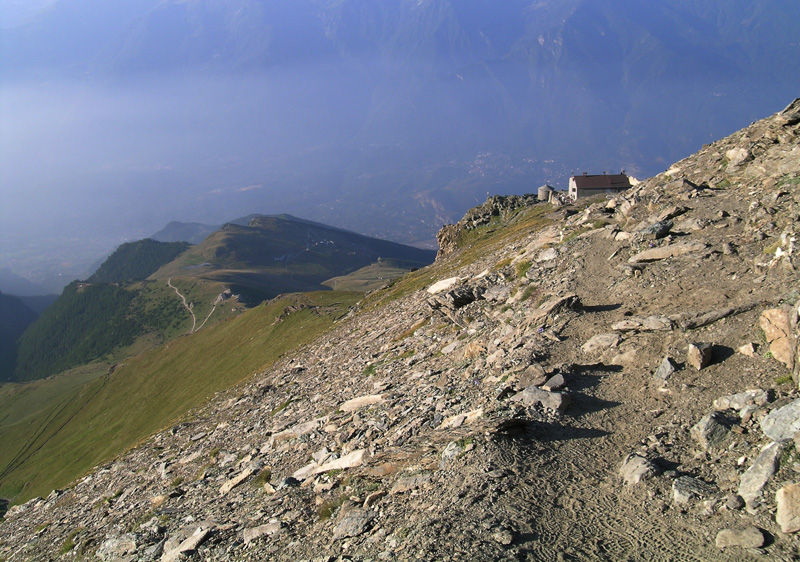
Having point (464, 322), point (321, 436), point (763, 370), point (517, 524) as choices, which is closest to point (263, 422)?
point (321, 436)

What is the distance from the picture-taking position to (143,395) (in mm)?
94750

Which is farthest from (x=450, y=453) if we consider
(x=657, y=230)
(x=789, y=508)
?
(x=657, y=230)

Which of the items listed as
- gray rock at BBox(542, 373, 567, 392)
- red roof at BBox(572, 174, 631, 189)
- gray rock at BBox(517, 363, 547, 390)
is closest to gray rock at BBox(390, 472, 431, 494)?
gray rock at BBox(517, 363, 547, 390)

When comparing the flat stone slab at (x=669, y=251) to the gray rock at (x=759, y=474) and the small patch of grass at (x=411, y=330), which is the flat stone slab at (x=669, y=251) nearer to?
the gray rock at (x=759, y=474)

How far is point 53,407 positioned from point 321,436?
13302 centimetres

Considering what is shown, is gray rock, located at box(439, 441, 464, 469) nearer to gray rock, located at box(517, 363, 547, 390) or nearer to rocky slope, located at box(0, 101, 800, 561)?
rocky slope, located at box(0, 101, 800, 561)

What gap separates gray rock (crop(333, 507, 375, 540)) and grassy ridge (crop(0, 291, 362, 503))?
50.4 m

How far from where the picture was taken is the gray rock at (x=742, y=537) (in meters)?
9.41

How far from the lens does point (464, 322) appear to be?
3119 cm

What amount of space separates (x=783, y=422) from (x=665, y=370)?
4.48 meters

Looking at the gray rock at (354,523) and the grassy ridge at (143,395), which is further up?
the gray rock at (354,523)

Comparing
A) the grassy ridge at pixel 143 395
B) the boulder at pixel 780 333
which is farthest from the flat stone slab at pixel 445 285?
the boulder at pixel 780 333

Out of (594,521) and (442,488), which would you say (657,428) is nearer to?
(594,521)

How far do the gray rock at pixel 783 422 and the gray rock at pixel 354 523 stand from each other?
10.4m
